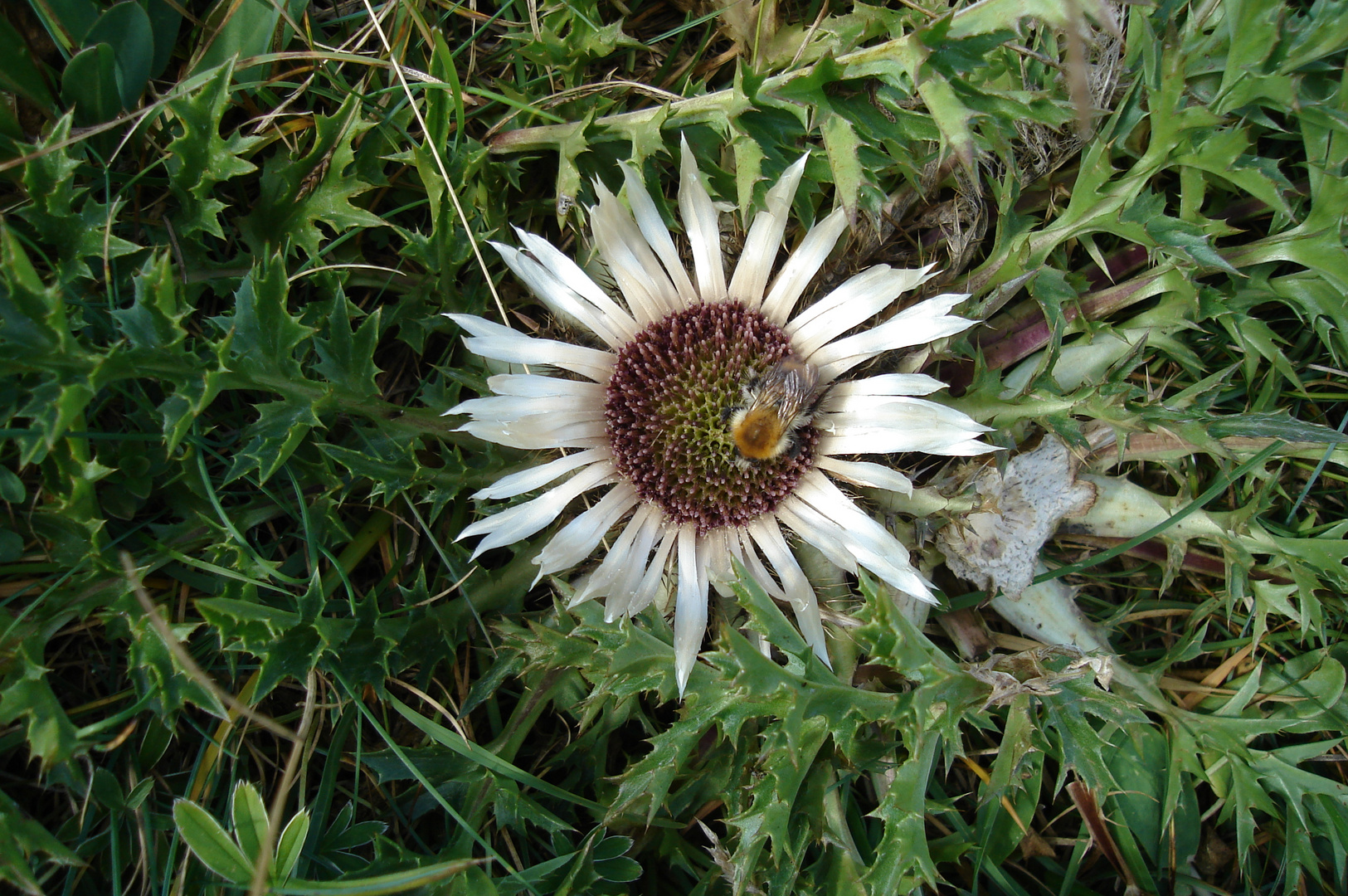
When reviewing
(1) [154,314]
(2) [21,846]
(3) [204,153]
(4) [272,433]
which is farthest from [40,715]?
(3) [204,153]

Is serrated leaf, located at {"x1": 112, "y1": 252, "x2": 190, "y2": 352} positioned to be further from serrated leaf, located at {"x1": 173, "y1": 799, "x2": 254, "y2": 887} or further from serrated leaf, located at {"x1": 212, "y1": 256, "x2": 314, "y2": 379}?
serrated leaf, located at {"x1": 173, "y1": 799, "x2": 254, "y2": 887}

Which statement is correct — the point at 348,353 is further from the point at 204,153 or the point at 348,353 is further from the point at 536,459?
the point at 204,153

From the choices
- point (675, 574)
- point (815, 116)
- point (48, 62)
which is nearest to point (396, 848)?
point (675, 574)

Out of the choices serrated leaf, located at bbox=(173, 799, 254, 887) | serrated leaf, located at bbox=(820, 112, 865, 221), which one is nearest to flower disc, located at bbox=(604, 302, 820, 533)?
serrated leaf, located at bbox=(820, 112, 865, 221)

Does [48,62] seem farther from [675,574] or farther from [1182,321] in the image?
[1182,321]

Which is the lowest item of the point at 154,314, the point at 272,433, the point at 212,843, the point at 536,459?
the point at 212,843

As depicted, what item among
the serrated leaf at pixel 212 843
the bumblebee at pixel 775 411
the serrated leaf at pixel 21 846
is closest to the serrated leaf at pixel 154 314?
the serrated leaf at pixel 212 843

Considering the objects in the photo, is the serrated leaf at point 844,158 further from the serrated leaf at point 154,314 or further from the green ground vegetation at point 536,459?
the serrated leaf at point 154,314
